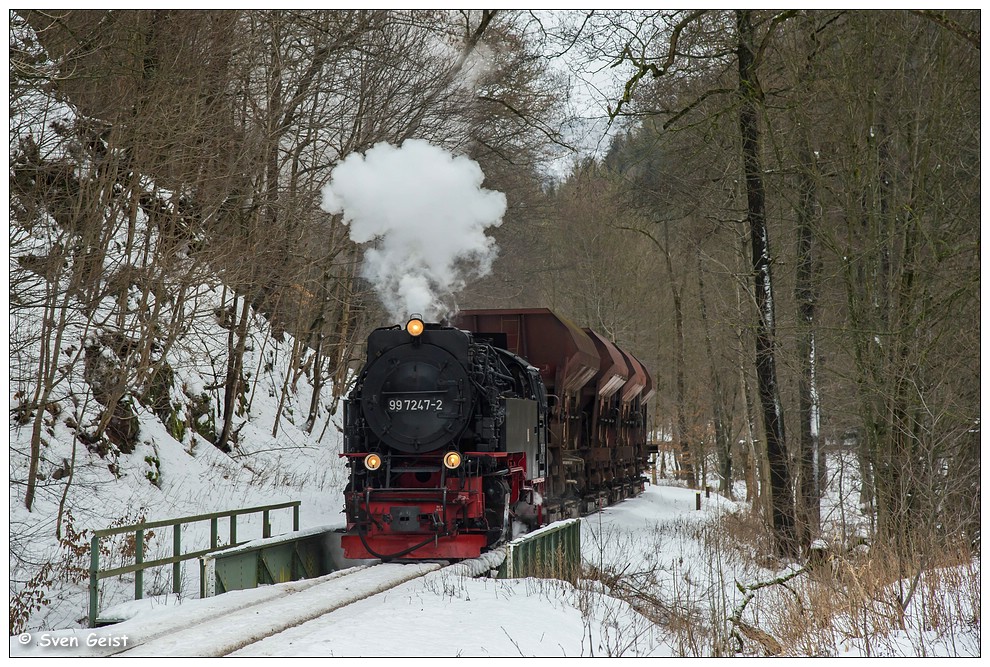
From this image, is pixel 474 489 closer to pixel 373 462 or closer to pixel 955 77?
pixel 373 462

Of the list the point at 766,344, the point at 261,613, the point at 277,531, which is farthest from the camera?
the point at 277,531

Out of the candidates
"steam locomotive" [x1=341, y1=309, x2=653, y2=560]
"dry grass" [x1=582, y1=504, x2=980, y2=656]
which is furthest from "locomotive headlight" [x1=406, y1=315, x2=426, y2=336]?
"dry grass" [x1=582, y1=504, x2=980, y2=656]

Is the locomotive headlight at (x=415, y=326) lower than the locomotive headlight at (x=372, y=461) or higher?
higher

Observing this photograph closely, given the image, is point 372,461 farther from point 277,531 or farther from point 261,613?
point 277,531

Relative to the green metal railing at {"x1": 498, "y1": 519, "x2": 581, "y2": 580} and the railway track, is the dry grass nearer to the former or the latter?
the green metal railing at {"x1": 498, "y1": 519, "x2": 581, "y2": 580}

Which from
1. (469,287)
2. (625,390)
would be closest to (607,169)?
(625,390)

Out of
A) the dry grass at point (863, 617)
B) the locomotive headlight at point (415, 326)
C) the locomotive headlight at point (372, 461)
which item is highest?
the locomotive headlight at point (415, 326)

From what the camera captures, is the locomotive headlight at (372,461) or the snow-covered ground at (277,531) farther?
the locomotive headlight at (372,461)

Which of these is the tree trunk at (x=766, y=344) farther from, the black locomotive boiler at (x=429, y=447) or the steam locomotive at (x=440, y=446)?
the black locomotive boiler at (x=429, y=447)

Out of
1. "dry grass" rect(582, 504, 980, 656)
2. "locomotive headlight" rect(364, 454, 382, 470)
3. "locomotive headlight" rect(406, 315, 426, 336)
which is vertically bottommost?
Answer: "dry grass" rect(582, 504, 980, 656)

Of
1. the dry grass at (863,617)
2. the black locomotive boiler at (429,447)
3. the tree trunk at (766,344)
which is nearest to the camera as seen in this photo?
the dry grass at (863,617)

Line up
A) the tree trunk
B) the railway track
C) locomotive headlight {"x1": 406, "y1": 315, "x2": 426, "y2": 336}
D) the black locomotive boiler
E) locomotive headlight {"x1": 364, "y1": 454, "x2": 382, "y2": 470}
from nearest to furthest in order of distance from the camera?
the railway track < the black locomotive boiler < locomotive headlight {"x1": 364, "y1": 454, "x2": 382, "y2": 470} < locomotive headlight {"x1": 406, "y1": 315, "x2": 426, "y2": 336} < the tree trunk

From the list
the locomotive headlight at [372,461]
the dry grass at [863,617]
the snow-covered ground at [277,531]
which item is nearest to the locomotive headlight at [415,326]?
the locomotive headlight at [372,461]

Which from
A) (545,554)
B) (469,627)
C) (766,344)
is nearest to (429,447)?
(545,554)
